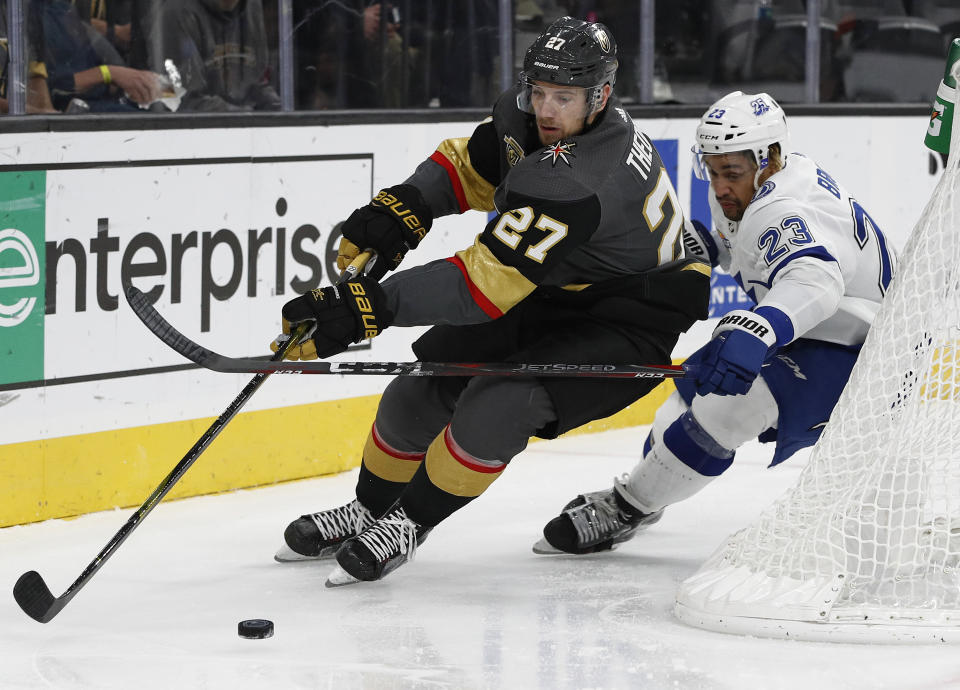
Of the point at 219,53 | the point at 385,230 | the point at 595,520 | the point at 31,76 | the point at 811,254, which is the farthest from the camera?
the point at 219,53

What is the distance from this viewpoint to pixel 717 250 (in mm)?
3602

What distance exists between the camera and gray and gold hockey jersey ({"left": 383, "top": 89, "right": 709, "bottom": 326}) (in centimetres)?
295

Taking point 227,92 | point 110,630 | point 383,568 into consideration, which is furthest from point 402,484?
point 227,92

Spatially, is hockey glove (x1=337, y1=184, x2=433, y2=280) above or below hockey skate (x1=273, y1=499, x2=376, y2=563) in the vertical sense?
above

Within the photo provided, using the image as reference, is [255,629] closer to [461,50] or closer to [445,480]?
[445,480]

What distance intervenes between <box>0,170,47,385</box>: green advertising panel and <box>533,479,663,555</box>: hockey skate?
122cm

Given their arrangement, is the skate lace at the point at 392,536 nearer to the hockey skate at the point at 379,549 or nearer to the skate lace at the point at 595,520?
the hockey skate at the point at 379,549

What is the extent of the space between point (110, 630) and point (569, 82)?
129 cm

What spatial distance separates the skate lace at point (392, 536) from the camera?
3139 mm

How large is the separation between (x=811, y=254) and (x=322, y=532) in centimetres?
115

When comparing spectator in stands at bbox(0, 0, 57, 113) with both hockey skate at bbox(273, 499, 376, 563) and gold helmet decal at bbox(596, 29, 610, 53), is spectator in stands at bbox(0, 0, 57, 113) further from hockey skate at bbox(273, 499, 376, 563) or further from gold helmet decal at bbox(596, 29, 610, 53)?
gold helmet decal at bbox(596, 29, 610, 53)

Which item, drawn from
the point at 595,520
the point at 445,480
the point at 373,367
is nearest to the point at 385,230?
the point at 373,367

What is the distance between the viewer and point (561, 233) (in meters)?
2.94

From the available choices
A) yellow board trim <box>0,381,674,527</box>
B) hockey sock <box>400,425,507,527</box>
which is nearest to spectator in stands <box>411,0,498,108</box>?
yellow board trim <box>0,381,674,527</box>
